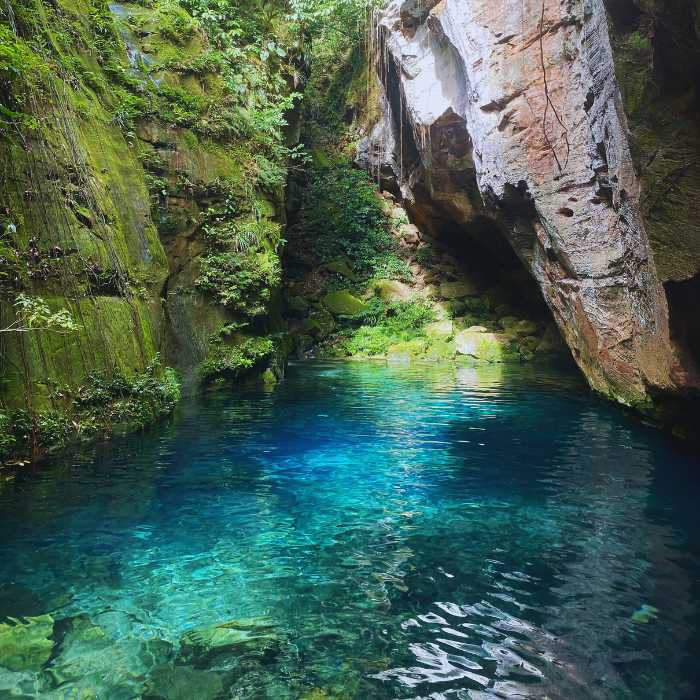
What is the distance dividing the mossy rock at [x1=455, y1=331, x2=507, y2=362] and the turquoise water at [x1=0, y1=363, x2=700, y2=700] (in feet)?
34.8

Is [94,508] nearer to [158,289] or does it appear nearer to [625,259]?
[158,289]

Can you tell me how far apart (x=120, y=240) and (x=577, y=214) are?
8057mm

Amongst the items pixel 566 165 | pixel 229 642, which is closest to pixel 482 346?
pixel 566 165

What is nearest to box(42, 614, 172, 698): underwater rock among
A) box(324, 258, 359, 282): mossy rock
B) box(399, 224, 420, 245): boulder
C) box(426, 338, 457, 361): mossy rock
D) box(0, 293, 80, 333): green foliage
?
box(0, 293, 80, 333): green foliage

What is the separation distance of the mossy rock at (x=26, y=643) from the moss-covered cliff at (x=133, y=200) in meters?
2.61

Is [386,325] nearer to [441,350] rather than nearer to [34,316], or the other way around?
[441,350]

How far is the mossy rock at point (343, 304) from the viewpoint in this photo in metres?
21.6

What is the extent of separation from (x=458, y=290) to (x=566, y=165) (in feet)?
42.8

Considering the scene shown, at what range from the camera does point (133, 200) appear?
9.42 meters

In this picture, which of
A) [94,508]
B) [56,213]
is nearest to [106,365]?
[56,213]

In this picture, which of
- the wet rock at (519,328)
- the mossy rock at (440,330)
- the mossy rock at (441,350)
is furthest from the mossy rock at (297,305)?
the wet rock at (519,328)

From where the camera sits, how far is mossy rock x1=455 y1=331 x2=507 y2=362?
1775 centimetres

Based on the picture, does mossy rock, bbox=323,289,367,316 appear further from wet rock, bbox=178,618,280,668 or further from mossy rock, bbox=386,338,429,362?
wet rock, bbox=178,618,280,668

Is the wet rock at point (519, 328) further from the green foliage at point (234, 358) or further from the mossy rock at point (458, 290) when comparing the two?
the green foliage at point (234, 358)
